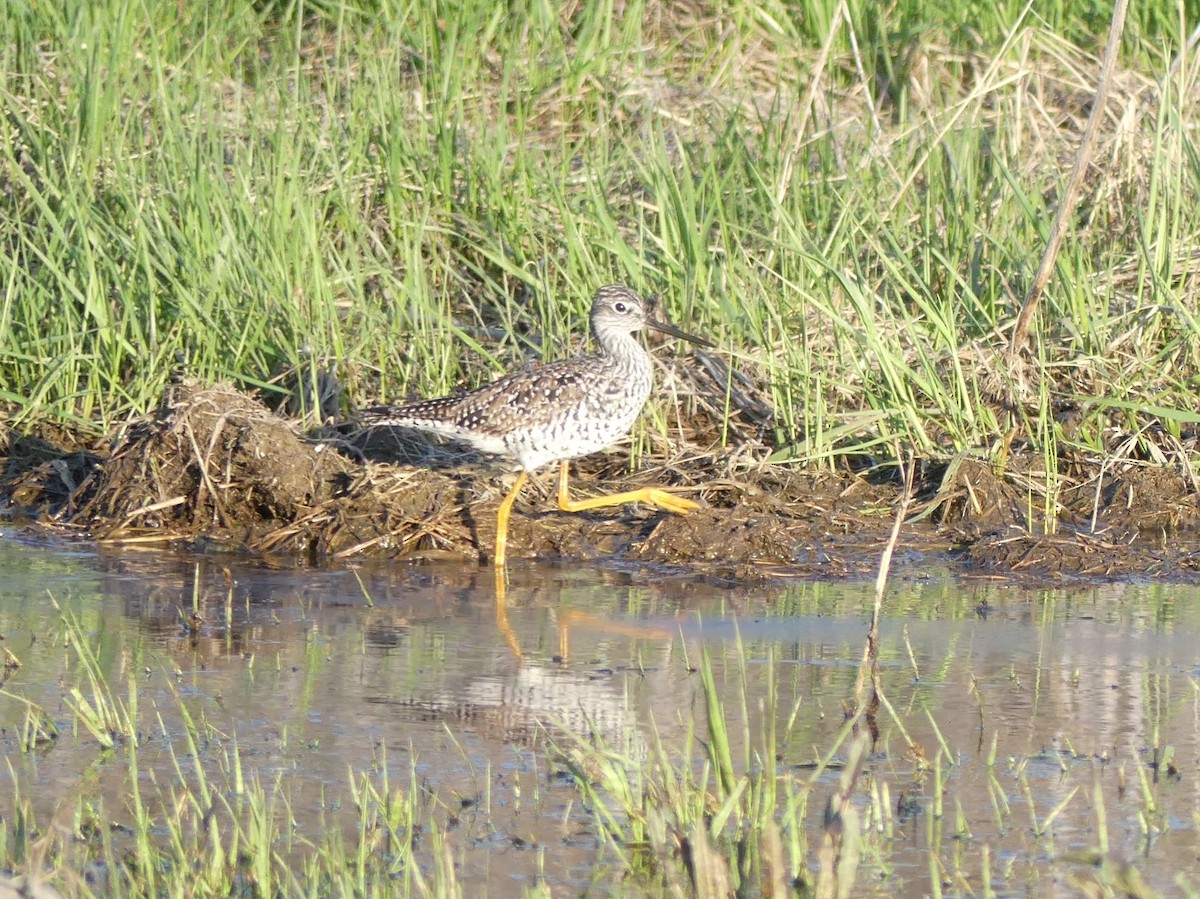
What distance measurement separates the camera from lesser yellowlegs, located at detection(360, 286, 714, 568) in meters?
6.59

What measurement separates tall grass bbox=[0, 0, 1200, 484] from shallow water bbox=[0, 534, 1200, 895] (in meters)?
1.16

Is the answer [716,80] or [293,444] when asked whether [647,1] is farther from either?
[293,444]

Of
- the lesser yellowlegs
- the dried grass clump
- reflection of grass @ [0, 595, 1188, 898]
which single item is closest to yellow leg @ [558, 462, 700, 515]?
the lesser yellowlegs

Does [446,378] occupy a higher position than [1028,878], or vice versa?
[446,378]

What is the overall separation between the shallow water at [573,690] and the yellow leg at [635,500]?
1.12 ft

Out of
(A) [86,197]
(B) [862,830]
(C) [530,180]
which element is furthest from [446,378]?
(B) [862,830]

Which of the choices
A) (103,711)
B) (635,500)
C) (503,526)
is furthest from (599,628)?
(103,711)

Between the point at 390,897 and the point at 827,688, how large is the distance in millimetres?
1810

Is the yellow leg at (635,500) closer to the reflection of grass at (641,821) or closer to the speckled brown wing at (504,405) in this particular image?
the speckled brown wing at (504,405)

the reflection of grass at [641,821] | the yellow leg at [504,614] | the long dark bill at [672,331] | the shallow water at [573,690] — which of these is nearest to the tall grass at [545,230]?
the long dark bill at [672,331]

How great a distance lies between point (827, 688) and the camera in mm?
4840

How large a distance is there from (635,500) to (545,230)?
1.80 m

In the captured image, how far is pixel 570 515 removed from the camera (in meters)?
6.88

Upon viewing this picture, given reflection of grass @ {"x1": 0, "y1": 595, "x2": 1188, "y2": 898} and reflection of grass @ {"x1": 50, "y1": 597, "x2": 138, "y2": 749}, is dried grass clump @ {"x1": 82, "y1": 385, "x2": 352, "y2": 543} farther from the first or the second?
reflection of grass @ {"x1": 0, "y1": 595, "x2": 1188, "y2": 898}
